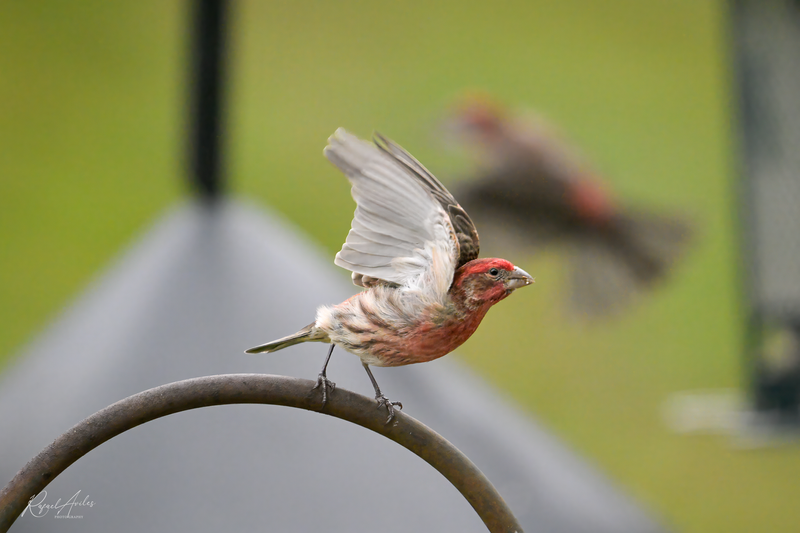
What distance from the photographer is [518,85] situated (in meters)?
4.12

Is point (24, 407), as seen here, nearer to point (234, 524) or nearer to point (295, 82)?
point (234, 524)

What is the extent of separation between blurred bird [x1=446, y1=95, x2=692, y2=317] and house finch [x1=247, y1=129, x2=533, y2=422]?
1086 millimetres

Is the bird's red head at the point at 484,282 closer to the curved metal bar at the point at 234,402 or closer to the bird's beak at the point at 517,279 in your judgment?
the bird's beak at the point at 517,279

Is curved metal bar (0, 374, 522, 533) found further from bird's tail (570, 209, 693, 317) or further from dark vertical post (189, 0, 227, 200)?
bird's tail (570, 209, 693, 317)

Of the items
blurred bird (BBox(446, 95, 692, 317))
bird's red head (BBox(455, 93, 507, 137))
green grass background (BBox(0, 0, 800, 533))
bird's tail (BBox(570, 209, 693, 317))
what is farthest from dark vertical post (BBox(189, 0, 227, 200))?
green grass background (BBox(0, 0, 800, 533))

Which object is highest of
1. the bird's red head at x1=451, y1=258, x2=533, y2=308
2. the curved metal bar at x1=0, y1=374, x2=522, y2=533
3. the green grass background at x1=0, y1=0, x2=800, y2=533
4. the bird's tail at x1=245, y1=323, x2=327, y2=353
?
the green grass background at x1=0, y1=0, x2=800, y2=533

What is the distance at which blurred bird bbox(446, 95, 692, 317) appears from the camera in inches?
63.1

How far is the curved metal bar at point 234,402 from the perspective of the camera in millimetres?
518

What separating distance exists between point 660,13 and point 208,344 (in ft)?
13.3

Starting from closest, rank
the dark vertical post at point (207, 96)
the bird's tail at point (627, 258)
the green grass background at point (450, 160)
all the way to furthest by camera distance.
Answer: the dark vertical post at point (207, 96) < the bird's tail at point (627, 258) < the green grass background at point (450, 160)

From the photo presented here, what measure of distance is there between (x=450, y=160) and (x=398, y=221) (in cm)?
174

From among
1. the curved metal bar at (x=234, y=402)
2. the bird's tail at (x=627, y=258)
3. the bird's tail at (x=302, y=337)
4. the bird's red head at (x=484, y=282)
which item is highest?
the bird's tail at (x=627, y=258)

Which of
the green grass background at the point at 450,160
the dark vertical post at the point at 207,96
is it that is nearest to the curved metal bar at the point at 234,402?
the dark vertical post at the point at 207,96

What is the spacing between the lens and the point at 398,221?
0.55 m
